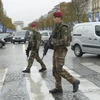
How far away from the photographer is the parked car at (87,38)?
1507 cm

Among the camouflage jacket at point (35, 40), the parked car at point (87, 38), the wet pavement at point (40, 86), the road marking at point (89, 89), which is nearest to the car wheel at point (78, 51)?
the parked car at point (87, 38)

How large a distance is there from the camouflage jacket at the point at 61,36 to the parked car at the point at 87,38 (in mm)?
8312

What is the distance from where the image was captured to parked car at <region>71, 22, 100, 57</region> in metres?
15.1

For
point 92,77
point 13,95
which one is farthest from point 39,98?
point 92,77

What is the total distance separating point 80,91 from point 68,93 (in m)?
0.38

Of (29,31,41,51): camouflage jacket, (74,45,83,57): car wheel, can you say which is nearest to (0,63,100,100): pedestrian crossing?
(29,31,41,51): camouflage jacket

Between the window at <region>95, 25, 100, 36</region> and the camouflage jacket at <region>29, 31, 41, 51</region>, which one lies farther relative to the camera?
the window at <region>95, 25, 100, 36</region>

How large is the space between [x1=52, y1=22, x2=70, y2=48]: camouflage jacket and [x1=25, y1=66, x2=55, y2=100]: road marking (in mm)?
1157

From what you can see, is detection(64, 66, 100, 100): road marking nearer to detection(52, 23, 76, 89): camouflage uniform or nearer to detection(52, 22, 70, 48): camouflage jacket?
detection(52, 23, 76, 89): camouflage uniform

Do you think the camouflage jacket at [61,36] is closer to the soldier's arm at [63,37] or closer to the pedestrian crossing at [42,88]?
the soldier's arm at [63,37]

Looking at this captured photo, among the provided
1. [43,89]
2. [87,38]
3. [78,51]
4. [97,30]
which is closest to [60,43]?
[43,89]

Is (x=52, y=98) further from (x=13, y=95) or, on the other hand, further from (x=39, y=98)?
(x=13, y=95)

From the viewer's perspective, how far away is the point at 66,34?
669 centimetres

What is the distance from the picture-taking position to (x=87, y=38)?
50.9 feet
